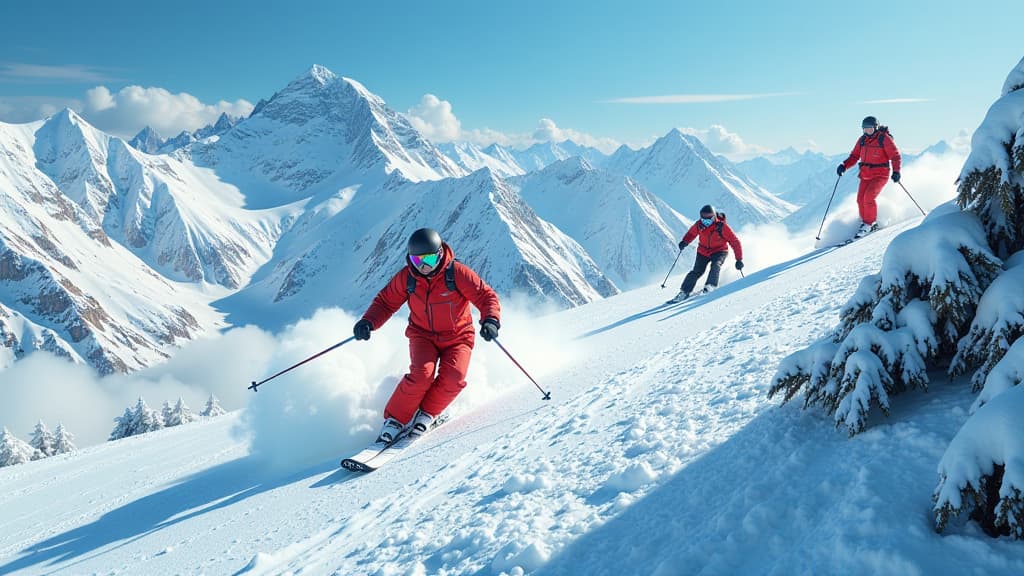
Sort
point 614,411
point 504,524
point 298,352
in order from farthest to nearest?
point 298,352
point 614,411
point 504,524

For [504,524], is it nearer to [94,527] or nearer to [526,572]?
[526,572]

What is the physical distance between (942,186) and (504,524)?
21.1m

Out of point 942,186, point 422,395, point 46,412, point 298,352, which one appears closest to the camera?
point 422,395

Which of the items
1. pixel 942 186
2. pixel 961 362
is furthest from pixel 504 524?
pixel 942 186

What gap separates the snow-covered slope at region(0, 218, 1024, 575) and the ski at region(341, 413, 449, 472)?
158mm

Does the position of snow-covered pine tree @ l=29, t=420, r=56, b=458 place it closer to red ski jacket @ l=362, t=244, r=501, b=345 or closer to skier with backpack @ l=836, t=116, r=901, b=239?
red ski jacket @ l=362, t=244, r=501, b=345

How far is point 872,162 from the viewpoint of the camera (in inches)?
514

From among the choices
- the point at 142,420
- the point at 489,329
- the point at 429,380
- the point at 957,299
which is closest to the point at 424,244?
the point at 489,329

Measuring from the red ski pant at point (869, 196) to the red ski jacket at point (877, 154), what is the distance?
129 mm

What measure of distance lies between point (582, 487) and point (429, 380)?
2904mm

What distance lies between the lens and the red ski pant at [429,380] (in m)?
5.92

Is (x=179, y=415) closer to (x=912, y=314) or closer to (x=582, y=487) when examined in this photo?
(x=582, y=487)

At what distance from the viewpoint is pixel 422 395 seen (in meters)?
6.02

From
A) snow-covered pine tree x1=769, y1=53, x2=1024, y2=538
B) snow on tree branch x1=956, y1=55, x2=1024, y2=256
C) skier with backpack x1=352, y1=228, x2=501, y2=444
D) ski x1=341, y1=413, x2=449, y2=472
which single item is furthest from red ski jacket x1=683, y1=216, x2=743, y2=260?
snow on tree branch x1=956, y1=55, x2=1024, y2=256
